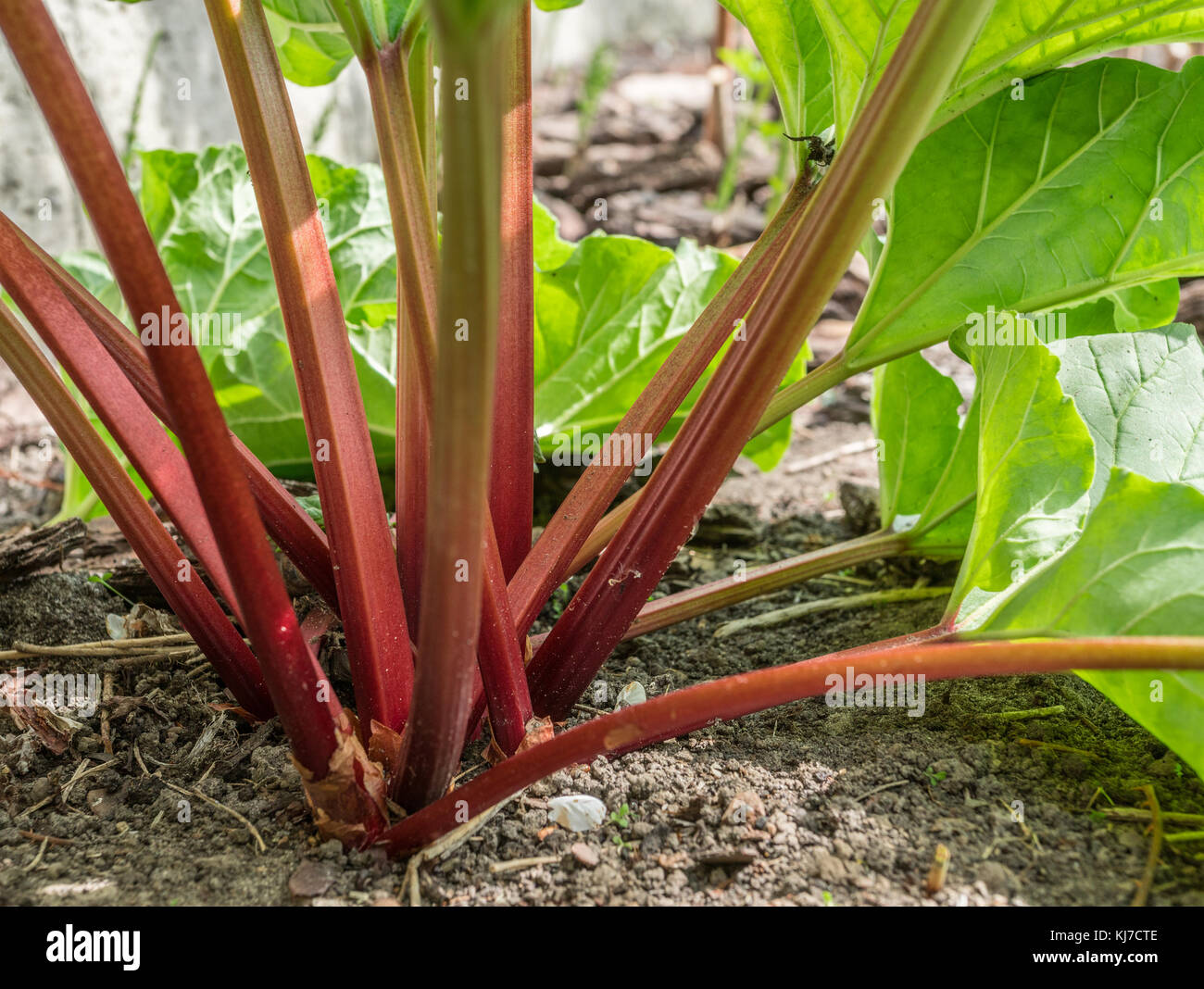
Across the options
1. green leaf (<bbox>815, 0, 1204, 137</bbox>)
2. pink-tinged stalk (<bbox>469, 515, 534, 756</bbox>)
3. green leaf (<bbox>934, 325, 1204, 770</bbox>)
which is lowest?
pink-tinged stalk (<bbox>469, 515, 534, 756</bbox>)

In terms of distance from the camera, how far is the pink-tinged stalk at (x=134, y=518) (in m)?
1.02

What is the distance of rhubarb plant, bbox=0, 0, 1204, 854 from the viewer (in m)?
0.76

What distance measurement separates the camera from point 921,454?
1488 millimetres

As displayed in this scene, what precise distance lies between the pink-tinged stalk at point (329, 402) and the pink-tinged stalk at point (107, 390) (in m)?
0.12

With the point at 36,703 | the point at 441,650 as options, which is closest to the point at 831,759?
the point at 441,650

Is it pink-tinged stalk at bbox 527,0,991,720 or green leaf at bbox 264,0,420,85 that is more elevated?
green leaf at bbox 264,0,420,85

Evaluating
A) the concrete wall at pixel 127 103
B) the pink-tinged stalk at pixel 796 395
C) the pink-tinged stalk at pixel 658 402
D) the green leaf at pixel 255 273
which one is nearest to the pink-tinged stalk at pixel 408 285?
the pink-tinged stalk at pixel 658 402

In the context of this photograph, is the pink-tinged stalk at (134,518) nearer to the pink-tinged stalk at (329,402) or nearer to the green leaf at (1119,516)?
the pink-tinged stalk at (329,402)

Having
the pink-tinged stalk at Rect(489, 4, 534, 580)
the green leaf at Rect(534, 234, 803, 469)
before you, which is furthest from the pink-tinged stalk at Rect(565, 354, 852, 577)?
the green leaf at Rect(534, 234, 803, 469)

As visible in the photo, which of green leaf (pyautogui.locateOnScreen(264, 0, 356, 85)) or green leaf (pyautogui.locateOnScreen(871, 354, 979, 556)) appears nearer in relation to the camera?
green leaf (pyautogui.locateOnScreen(264, 0, 356, 85))

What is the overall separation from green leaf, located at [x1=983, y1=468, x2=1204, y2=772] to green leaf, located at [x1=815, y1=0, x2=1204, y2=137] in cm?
49

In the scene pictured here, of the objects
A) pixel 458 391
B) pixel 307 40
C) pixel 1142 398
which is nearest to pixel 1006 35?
pixel 1142 398

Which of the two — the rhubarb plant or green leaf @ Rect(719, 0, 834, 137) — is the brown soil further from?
green leaf @ Rect(719, 0, 834, 137)
